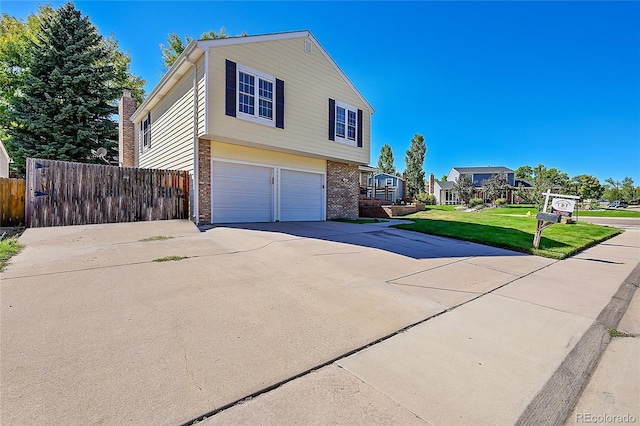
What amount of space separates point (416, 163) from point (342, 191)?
33144 mm

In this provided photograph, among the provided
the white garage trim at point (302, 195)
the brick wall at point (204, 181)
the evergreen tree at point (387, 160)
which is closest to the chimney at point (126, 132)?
the brick wall at point (204, 181)

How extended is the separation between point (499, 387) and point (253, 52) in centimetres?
1119

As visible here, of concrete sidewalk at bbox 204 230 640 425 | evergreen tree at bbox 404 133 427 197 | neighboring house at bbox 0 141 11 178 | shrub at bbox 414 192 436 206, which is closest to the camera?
concrete sidewalk at bbox 204 230 640 425

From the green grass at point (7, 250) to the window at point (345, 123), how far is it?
1036 centimetres

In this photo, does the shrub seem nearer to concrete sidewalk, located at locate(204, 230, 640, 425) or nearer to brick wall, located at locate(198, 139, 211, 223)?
brick wall, located at locate(198, 139, 211, 223)

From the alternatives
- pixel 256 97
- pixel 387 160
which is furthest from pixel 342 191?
pixel 387 160

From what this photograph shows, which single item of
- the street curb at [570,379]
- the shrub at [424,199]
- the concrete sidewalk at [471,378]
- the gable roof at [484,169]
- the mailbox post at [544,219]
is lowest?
the street curb at [570,379]

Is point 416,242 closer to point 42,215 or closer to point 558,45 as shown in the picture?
point 42,215

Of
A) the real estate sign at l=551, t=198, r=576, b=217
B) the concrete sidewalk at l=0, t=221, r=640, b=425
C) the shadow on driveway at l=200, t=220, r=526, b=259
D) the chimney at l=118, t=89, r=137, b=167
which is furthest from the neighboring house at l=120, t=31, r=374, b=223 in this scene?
the real estate sign at l=551, t=198, r=576, b=217

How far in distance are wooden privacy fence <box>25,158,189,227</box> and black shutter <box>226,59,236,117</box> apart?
8.75 feet

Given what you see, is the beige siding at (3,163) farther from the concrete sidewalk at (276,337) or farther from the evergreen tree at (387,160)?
the evergreen tree at (387,160)

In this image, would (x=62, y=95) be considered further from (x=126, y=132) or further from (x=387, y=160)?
(x=387, y=160)

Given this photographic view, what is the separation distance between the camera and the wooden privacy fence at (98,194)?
8.11 meters

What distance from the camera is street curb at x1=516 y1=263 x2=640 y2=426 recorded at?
178 centimetres
